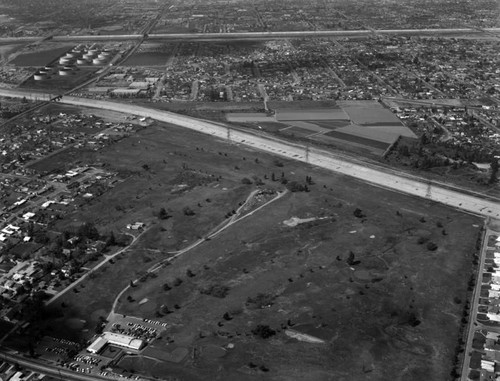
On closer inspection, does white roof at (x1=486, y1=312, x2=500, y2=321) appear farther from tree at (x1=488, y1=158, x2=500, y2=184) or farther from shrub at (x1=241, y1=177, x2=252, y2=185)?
shrub at (x1=241, y1=177, x2=252, y2=185)

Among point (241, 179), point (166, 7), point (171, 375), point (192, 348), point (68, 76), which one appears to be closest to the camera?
point (171, 375)

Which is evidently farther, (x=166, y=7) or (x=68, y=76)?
(x=166, y=7)

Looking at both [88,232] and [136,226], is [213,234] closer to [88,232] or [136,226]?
[136,226]

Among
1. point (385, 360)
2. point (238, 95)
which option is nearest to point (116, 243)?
point (385, 360)

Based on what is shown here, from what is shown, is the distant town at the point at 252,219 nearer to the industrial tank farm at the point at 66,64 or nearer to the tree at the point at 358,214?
the tree at the point at 358,214

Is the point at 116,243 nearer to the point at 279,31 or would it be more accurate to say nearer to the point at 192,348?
the point at 192,348

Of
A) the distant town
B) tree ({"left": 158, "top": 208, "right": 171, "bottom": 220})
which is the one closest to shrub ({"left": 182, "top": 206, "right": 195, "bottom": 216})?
the distant town

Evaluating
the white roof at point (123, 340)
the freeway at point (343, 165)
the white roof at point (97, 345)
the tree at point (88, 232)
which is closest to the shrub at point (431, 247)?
the freeway at point (343, 165)
